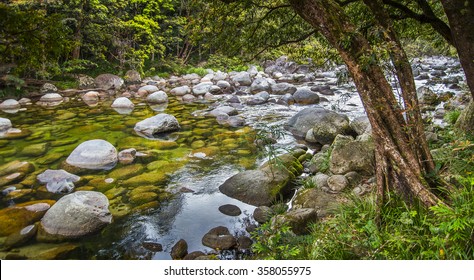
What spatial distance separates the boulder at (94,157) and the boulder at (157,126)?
214 centimetres

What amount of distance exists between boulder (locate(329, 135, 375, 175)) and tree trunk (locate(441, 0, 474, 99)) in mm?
2130

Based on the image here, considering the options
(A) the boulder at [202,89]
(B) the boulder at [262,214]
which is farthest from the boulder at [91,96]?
(B) the boulder at [262,214]

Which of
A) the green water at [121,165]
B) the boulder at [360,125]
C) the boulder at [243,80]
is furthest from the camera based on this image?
the boulder at [243,80]

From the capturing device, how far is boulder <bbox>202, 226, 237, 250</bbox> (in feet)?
A: 13.2

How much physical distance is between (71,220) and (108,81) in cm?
1463

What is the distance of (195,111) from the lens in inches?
490

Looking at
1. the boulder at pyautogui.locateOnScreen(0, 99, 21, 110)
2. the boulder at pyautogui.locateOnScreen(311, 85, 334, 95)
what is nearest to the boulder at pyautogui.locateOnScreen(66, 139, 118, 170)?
the boulder at pyautogui.locateOnScreen(0, 99, 21, 110)

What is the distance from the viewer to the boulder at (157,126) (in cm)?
920

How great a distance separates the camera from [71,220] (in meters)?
4.32

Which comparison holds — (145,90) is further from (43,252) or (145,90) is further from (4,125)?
(43,252)

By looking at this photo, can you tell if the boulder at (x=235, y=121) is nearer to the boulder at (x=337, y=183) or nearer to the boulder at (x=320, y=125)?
the boulder at (x=320, y=125)

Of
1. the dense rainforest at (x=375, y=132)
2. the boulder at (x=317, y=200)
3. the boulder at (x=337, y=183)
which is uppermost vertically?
the dense rainforest at (x=375, y=132)
